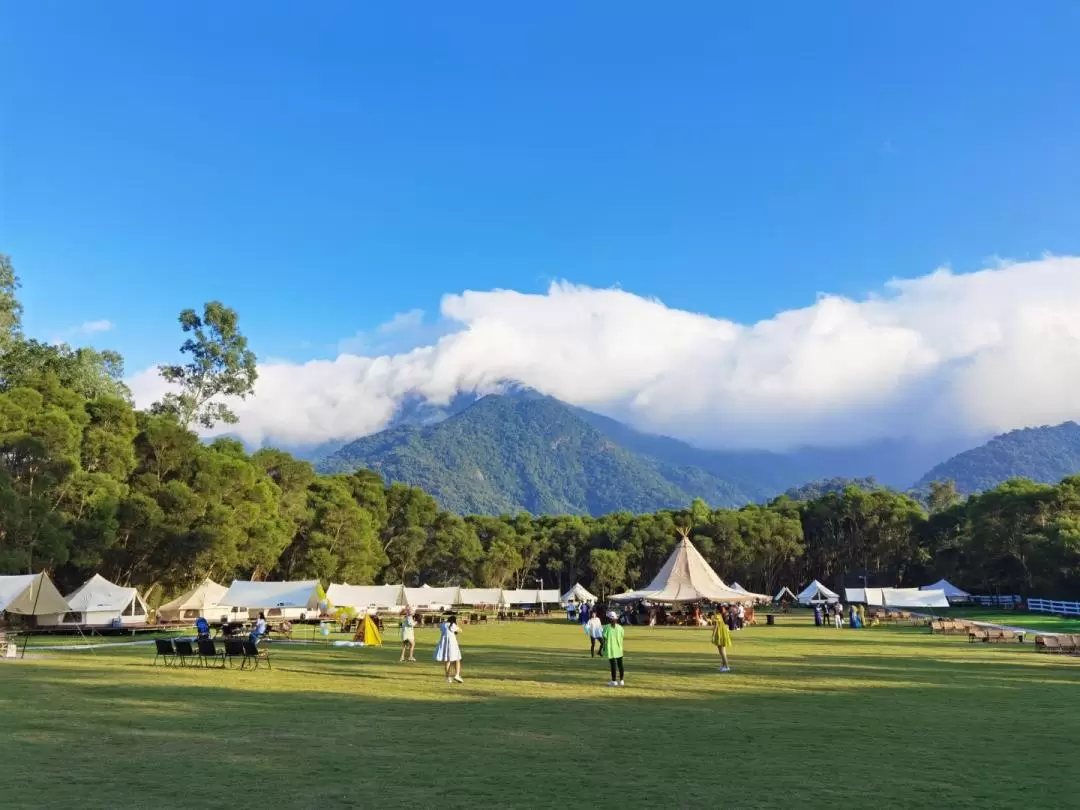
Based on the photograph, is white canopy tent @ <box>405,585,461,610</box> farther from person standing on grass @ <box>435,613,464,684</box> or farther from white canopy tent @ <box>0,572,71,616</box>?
person standing on grass @ <box>435,613,464,684</box>

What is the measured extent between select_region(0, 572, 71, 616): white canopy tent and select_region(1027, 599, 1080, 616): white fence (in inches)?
1991

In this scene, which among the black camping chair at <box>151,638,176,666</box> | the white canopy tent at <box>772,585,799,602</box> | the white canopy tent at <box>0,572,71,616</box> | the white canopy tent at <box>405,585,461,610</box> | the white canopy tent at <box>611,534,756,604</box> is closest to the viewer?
the black camping chair at <box>151,638,176,666</box>

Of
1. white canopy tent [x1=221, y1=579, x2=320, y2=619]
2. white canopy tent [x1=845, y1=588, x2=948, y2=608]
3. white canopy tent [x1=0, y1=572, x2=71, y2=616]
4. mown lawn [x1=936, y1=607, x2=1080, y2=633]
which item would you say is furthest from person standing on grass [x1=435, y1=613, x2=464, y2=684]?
white canopy tent [x1=845, y1=588, x2=948, y2=608]

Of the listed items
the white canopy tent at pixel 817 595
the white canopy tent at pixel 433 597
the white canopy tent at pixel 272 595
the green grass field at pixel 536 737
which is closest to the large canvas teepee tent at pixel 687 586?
the white canopy tent at pixel 272 595

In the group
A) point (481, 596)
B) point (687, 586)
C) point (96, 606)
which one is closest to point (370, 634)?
point (96, 606)

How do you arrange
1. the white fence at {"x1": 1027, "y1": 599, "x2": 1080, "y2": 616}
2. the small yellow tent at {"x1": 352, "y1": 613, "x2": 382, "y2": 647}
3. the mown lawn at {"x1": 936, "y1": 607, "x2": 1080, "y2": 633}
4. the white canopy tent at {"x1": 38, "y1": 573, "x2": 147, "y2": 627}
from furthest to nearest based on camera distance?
the white fence at {"x1": 1027, "y1": 599, "x2": 1080, "y2": 616} → the mown lawn at {"x1": 936, "y1": 607, "x2": 1080, "y2": 633} → the white canopy tent at {"x1": 38, "y1": 573, "x2": 147, "y2": 627} → the small yellow tent at {"x1": 352, "y1": 613, "x2": 382, "y2": 647}

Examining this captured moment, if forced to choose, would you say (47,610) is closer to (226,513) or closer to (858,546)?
(226,513)

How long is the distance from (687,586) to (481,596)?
85.4 feet

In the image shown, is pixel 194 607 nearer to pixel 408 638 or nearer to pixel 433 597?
pixel 433 597

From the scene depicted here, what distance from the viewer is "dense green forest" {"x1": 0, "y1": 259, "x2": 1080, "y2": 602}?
40312 millimetres

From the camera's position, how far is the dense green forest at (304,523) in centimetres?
4031

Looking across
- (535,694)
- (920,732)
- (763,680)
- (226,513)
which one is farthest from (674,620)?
(920,732)

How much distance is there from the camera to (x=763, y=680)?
17422 mm

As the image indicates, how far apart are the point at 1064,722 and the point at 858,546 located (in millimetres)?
82514
